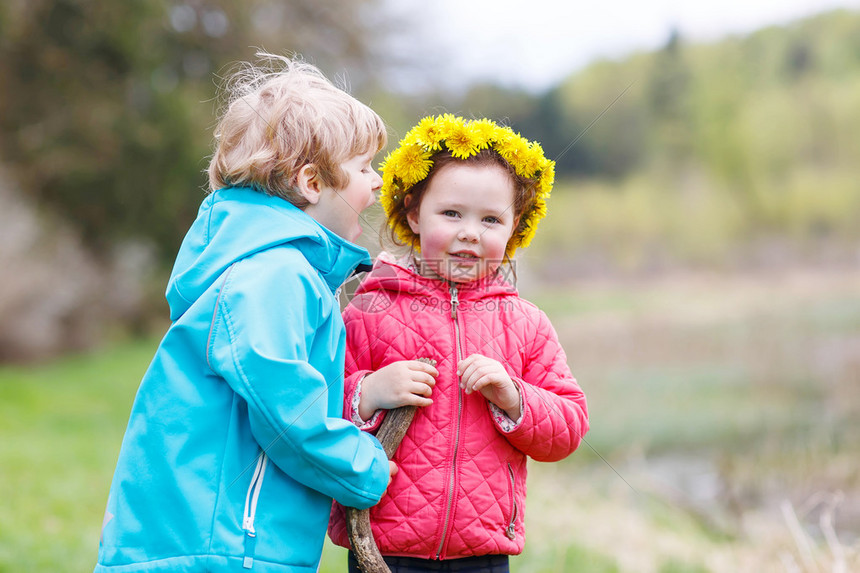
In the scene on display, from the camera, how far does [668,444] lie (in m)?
7.75

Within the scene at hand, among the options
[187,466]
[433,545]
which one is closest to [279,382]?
[187,466]

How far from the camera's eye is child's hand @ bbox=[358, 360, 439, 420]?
1.87 m

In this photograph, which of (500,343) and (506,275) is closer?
(500,343)

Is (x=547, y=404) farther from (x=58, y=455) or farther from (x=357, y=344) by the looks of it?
(x=58, y=455)

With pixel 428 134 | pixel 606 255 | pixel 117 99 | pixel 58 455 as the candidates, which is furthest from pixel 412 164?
pixel 606 255

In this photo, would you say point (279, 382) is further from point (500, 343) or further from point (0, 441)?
point (0, 441)

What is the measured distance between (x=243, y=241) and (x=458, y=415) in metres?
0.65

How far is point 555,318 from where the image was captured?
14008 mm

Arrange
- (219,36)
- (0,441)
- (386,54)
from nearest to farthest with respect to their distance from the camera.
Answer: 1. (0,441)
2. (219,36)
3. (386,54)

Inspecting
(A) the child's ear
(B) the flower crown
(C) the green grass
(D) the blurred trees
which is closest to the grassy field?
(C) the green grass

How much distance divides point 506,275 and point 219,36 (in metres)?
9.84

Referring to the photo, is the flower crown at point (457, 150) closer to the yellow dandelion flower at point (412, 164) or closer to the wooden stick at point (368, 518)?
the yellow dandelion flower at point (412, 164)

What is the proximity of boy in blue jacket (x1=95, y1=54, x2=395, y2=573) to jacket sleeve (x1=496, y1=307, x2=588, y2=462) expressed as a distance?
35 centimetres

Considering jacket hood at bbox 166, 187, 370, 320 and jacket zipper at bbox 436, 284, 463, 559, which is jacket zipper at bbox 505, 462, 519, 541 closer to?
jacket zipper at bbox 436, 284, 463, 559
